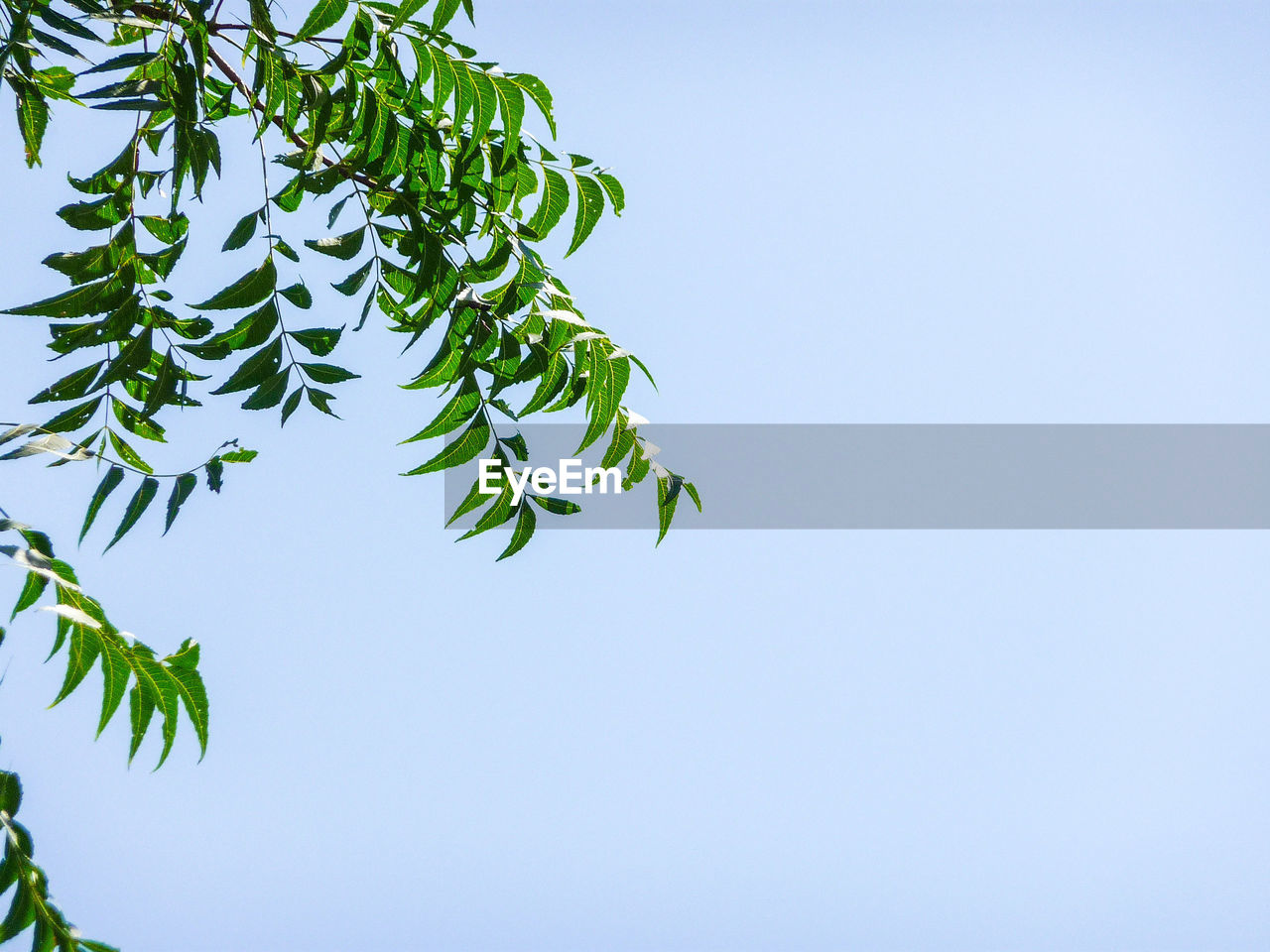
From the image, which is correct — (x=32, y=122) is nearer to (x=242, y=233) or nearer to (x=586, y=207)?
(x=242, y=233)

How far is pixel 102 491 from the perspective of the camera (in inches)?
36.4

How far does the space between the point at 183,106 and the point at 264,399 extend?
0.99 feet

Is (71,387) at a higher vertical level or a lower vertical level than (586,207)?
lower

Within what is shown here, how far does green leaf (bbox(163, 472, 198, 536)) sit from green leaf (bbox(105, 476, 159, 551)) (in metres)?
0.02

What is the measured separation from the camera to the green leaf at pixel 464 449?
1.02 meters

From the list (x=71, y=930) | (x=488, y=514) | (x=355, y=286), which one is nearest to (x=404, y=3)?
(x=355, y=286)

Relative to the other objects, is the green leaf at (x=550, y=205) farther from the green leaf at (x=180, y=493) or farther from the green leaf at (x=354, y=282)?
the green leaf at (x=180, y=493)

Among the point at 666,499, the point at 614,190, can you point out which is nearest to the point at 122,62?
the point at 614,190

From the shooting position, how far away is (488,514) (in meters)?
1.02

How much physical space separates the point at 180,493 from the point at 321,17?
1.57 ft

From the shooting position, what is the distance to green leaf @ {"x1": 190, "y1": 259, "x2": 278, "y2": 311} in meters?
0.92

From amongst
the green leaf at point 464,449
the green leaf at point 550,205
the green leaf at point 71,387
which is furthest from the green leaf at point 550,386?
the green leaf at point 71,387

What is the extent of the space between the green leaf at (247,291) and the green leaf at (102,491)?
19 cm

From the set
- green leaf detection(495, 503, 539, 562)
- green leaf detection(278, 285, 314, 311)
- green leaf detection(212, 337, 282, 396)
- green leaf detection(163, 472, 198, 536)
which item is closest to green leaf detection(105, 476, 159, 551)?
green leaf detection(163, 472, 198, 536)
